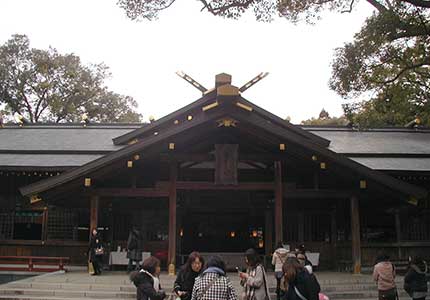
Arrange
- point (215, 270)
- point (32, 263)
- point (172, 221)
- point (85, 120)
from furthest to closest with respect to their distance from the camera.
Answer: point (85, 120) → point (32, 263) → point (172, 221) → point (215, 270)

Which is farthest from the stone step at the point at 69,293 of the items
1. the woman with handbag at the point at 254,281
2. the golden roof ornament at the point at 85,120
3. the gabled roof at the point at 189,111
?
the golden roof ornament at the point at 85,120

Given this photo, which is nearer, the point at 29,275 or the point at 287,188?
the point at 287,188

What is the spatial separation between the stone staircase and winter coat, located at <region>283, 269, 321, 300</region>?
610 cm

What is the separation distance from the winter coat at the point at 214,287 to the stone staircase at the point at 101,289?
21.1ft

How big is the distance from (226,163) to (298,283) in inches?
332

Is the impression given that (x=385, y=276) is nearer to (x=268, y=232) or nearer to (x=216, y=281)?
(x=216, y=281)

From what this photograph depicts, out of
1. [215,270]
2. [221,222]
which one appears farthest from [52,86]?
[215,270]

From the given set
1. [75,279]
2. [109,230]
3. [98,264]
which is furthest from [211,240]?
[75,279]

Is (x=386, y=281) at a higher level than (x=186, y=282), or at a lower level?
lower

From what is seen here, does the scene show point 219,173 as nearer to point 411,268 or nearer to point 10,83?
point 411,268

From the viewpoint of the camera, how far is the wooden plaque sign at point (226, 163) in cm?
1359

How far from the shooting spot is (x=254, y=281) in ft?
20.3

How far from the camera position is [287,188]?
46.6 feet

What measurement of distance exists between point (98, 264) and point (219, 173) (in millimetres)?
4636
